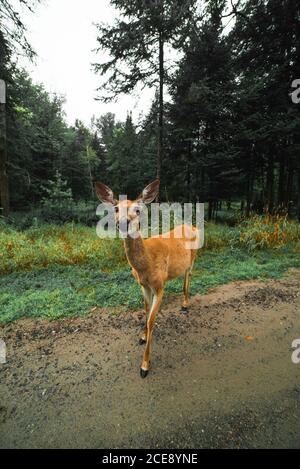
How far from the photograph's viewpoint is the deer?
2680 millimetres

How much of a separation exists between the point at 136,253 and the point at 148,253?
0.28 m

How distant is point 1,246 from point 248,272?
7.32 meters

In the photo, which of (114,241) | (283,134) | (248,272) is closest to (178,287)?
(248,272)

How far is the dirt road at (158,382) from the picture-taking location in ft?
7.52

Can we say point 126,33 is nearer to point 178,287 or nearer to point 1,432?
point 178,287

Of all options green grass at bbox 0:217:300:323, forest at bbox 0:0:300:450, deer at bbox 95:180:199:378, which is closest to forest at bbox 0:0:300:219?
forest at bbox 0:0:300:450

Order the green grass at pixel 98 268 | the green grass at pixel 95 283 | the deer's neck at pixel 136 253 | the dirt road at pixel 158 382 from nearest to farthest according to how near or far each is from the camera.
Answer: the dirt road at pixel 158 382 < the deer's neck at pixel 136 253 < the green grass at pixel 95 283 < the green grass at pixel 98 268

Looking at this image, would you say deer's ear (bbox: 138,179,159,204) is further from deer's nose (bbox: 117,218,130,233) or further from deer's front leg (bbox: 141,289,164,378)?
deer's front leg (bbox: 141,289,164,378)

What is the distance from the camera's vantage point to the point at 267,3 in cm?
1189

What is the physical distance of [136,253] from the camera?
10.3ft

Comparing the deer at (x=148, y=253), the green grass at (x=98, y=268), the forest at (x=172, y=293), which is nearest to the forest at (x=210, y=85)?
the forest at (x=172, y=293)

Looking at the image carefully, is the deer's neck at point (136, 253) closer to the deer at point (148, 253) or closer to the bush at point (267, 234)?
the deer at point (148, 253)

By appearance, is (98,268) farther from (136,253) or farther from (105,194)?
(105,194)

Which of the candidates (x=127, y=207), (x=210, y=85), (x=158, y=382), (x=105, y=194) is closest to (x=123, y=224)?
(x=127, y=207)
